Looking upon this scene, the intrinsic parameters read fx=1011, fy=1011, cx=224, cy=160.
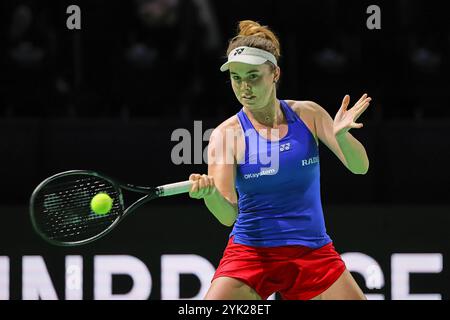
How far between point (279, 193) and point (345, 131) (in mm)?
454

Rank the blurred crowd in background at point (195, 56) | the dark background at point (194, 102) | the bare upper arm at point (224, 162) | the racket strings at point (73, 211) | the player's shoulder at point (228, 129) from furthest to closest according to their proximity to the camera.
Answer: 1. the blurred crowd in background at point (195, 56)
2. the dark background at point (194, 102)
3. the racket strings at point (73, 211)
4. the player's shoulder at point (228, 129)
5. the bare upper arm at point (224, 162)

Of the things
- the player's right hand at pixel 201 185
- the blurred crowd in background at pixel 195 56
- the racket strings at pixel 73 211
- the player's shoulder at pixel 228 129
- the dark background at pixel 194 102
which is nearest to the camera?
the player's right hand at pixel 201 185

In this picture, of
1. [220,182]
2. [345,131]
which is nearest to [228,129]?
[220,182]

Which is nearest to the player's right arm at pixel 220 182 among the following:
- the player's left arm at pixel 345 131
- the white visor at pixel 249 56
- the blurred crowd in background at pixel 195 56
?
the white visor at pixel 249 56

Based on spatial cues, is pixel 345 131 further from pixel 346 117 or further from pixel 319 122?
pixel 319 122

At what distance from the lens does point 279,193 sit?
4.98 m

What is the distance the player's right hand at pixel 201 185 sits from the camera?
470cm

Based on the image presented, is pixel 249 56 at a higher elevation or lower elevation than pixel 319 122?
higher

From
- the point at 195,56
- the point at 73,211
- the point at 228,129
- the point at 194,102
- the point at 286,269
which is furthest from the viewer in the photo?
the point at 195,56

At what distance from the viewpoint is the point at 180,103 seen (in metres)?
8.05

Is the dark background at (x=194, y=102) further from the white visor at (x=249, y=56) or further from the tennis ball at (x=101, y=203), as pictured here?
the tennis ball at (x=101, y=203)

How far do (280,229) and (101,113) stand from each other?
10.6ft

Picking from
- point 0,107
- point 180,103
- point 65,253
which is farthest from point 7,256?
point 180,103

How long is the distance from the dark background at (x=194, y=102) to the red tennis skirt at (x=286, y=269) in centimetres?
169
